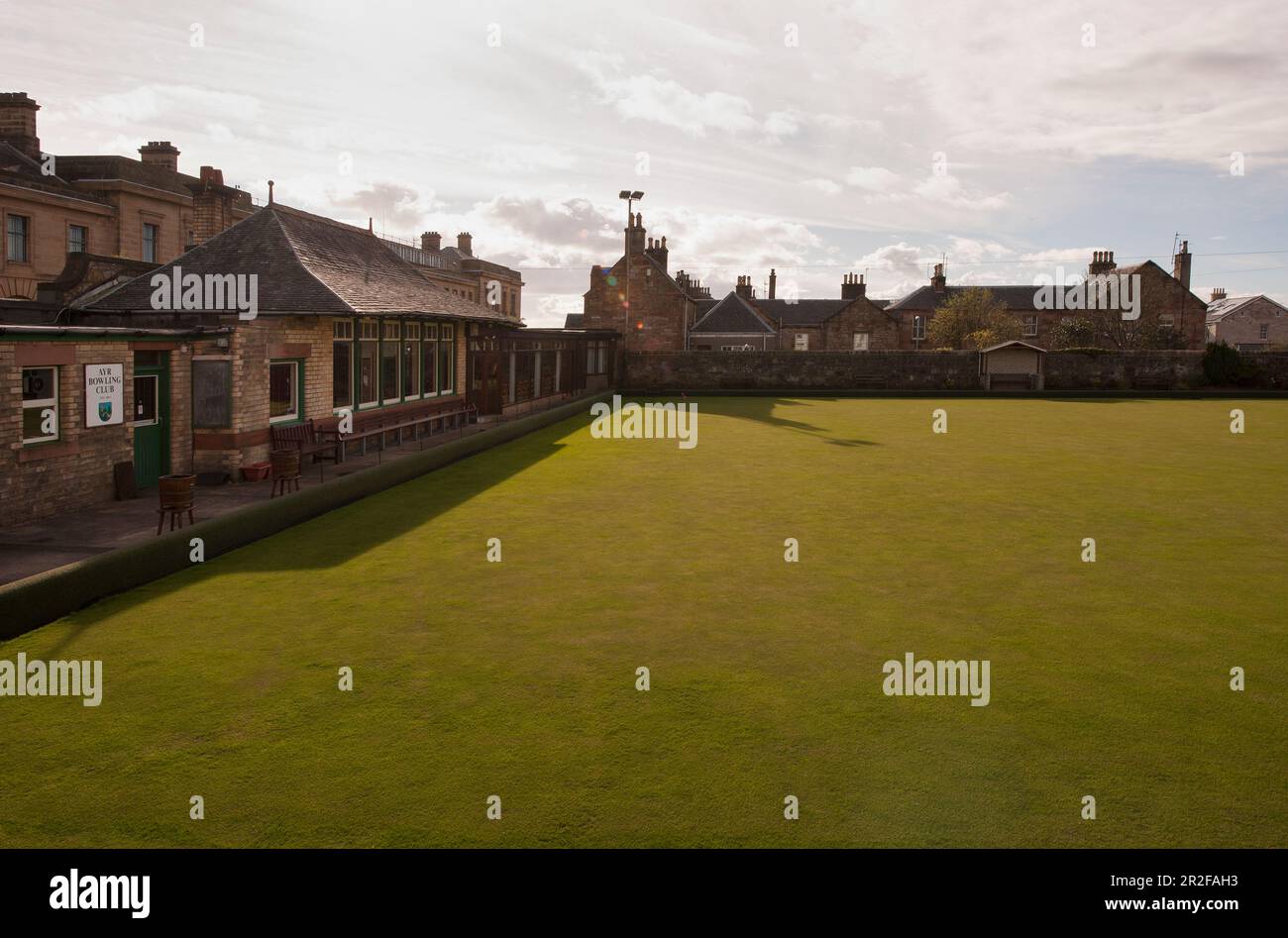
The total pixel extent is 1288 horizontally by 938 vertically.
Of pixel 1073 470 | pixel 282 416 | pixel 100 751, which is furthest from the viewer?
pixel 1073 470

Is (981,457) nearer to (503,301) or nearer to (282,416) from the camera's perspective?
(282,416)

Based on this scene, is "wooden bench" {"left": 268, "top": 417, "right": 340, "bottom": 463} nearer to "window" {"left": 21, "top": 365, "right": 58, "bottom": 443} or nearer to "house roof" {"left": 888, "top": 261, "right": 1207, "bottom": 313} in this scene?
"window" {"left": 21, "top": 365, "right": 58, "bottom": 443}

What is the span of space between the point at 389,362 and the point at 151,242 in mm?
23528

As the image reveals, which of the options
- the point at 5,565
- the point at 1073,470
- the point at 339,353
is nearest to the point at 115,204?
the point at 339,353

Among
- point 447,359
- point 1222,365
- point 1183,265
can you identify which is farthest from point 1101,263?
point 447,359

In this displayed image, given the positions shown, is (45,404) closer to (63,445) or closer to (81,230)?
(63,445)

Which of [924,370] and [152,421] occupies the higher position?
[924,370]

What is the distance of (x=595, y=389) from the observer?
44.6 metres

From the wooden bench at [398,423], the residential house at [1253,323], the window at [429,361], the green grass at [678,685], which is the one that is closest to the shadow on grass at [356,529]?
the green grass at [678,685]

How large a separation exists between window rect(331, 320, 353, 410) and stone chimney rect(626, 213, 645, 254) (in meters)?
33.9

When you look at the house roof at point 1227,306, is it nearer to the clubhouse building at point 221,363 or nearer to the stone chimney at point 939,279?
the stone chimney at point 939,279

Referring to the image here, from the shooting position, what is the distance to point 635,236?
5375cm

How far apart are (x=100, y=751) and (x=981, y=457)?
20.1 metres

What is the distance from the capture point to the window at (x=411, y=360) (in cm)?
2453
